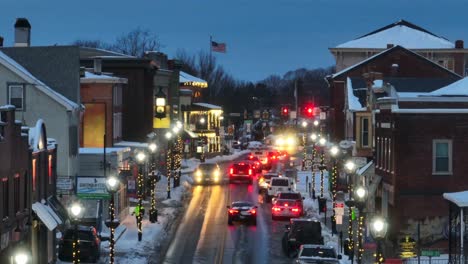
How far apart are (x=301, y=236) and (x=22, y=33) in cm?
2289

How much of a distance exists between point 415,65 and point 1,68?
40137 millimetres

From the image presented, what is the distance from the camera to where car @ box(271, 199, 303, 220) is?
5706cm

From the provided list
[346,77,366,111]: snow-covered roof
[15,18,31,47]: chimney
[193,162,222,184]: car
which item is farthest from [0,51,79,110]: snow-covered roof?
[193,162,222,184]: car

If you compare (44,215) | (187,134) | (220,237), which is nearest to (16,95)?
(220,237)

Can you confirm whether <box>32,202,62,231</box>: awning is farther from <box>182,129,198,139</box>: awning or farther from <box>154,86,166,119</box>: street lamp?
<box>182,129,198,139</box>: awning

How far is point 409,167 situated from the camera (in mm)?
44750

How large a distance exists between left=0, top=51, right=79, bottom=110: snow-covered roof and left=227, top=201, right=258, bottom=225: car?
35.4 feet

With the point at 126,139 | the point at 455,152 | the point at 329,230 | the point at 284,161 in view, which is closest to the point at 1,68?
the point at 329,230

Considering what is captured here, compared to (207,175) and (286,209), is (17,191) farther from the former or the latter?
(207,175)

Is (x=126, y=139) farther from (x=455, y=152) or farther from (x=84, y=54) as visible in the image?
(x=455, y=152)

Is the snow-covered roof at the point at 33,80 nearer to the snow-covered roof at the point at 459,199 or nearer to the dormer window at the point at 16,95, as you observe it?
the dormer window at the point at 16,95

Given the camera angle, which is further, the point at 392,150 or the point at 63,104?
the point at 63,104

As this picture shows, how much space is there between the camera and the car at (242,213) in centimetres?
5461

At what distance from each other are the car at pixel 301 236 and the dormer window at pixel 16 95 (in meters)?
15.6
